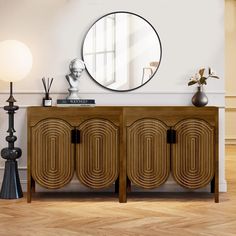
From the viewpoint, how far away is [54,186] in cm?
413

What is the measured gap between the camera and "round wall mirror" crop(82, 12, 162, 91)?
4.51m

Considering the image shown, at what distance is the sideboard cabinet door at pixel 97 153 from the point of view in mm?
4129

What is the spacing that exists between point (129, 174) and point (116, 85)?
2.66 feet

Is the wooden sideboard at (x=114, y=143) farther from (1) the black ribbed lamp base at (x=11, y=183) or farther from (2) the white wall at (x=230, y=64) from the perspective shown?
(2) the white wall at (x=230, y=64)

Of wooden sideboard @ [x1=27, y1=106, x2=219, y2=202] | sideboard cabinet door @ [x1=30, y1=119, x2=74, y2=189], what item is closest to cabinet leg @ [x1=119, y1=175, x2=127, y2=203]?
wooden sideboard @ [x1=27, y1=106, x2=219, y2=202]

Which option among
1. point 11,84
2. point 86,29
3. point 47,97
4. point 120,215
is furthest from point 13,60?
point 120,215

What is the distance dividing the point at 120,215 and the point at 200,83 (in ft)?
4.57

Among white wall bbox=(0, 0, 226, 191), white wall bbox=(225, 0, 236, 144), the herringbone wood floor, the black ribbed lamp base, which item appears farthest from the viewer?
white wall bbox=(225, 0, 236, 144)

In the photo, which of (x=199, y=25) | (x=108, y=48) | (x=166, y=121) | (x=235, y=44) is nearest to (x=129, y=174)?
(x=166, y=121)

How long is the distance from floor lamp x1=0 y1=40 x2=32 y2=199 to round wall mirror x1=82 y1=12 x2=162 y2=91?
1.85 ft

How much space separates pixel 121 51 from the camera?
4.52 meters

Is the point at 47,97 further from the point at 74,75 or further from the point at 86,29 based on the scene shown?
the point at 86,29

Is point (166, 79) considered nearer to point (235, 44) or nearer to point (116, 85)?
point (116, 85)

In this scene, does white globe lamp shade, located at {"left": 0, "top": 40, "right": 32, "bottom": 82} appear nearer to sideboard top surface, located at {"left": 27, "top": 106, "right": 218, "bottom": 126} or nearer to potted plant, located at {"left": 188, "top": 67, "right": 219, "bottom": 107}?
sideboard top surface, located at {"left": 27, "top": 106, "right": 218, "bottom": 126}
